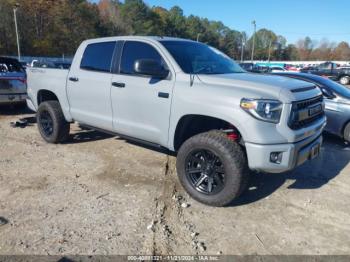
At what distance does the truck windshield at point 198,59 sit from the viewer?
4.41m

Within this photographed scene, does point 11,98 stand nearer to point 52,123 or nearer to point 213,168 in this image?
point 52,123

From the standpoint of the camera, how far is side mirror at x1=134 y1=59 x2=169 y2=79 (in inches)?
159

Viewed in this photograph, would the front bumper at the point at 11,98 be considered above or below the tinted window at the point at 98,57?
below

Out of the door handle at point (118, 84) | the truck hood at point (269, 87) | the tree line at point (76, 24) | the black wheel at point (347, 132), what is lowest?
the black wheel at point (347, 132)

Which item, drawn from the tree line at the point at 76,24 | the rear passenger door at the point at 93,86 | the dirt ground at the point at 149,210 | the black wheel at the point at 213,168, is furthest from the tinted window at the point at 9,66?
the tree line at the point at 76,24

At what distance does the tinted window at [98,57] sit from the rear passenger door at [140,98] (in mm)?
288

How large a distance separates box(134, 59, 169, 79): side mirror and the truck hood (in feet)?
1.66

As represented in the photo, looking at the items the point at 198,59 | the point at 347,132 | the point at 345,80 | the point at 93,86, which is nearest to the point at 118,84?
the point at 93,86

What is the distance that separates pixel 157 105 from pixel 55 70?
266 centimetres

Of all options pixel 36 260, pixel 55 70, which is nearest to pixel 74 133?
pixel 55 70

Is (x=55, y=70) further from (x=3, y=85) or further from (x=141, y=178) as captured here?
(x=3, y=85)

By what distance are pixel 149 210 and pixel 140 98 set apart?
1542 millimetres

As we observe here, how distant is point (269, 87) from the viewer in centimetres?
364

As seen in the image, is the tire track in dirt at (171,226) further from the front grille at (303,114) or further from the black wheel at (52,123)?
the black wheel at (52,123)
